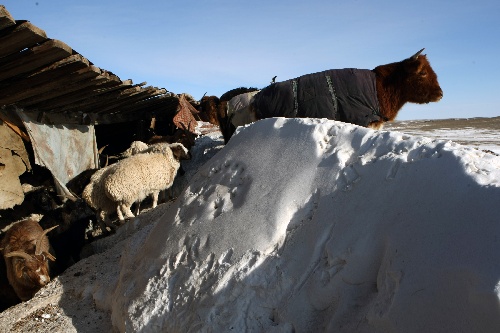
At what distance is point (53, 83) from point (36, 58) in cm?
92

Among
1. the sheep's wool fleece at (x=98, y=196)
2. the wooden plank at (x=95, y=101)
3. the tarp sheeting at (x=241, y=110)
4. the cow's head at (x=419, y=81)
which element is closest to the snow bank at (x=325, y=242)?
the sheep's wool fleece at (x=98, y=196)

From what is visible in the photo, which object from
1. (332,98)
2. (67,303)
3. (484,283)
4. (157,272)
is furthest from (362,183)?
(332,98)

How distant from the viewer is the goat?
19.2ft

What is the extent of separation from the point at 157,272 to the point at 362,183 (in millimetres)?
1729

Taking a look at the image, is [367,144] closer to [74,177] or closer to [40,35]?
[40,35]

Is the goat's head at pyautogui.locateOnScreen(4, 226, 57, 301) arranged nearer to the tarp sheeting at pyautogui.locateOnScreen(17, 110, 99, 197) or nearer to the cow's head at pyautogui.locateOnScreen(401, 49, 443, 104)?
the tarp sheeting at pyautogui.locateOnScreen(17, 110, 99, 197)

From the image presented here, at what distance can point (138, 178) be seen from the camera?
6.23 metres

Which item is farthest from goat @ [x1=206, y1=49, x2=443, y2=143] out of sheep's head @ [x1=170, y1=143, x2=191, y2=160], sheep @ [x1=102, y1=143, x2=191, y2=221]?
sheep's head @ [x1=170, y1=143, x2=191, y2=160]

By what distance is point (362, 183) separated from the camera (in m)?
2.56

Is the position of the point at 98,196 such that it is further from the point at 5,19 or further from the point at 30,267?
the point at 5,19

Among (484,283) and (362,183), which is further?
(362,183)

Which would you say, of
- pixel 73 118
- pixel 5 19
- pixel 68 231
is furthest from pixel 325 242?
pixel 73 118

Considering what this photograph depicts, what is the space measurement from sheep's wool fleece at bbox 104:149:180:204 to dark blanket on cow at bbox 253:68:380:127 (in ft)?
6.94

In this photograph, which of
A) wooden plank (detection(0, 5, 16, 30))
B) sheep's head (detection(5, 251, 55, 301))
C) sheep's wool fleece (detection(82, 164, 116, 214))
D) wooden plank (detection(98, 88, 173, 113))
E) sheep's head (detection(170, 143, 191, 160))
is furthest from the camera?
wooden plank (detection(98, 88, 173, 113))
